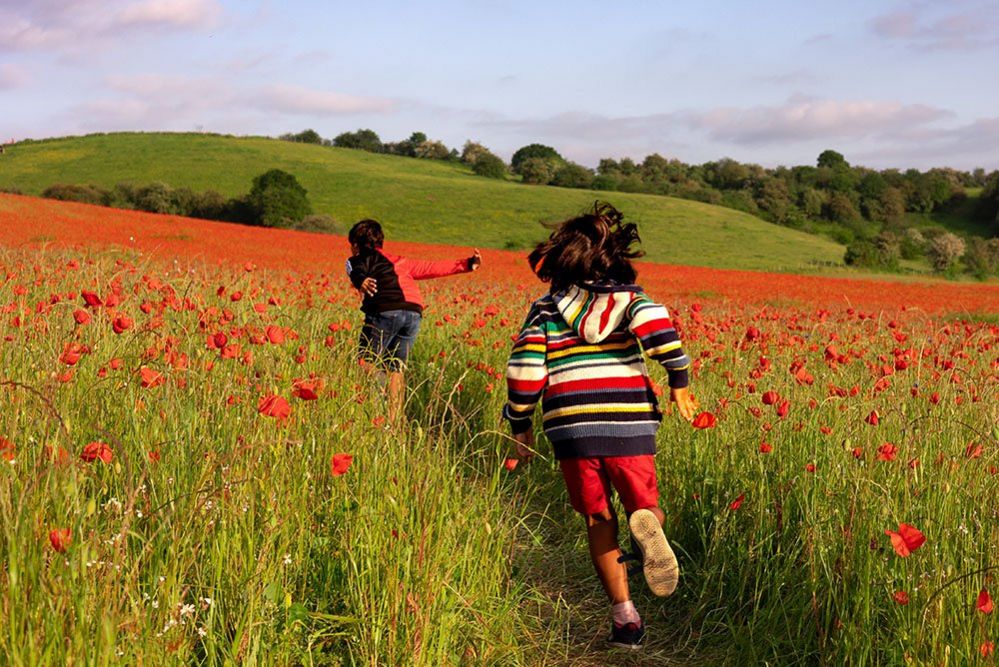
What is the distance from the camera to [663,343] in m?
3.15

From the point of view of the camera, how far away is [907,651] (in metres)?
2.61

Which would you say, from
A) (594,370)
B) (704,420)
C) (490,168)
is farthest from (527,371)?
(490,168)

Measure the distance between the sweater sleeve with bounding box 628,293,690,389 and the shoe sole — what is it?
21.7 inches

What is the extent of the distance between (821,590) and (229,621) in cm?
206

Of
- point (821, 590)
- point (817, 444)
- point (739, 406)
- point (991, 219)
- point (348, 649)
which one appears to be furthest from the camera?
point (991, 219)

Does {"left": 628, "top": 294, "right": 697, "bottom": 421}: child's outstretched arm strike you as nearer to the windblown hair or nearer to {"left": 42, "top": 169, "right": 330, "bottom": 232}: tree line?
the windblown hair

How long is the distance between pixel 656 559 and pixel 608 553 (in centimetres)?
35

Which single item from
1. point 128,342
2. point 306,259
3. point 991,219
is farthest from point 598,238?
point 991,219

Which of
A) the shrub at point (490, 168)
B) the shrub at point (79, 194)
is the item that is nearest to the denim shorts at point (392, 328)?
the shrub at point (79, 194)

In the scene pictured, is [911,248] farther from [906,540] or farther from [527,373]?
[906,540]

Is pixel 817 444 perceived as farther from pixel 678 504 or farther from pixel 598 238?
pixel 598 238

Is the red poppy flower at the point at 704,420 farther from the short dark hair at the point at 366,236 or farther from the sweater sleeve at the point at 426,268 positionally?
the short dark hair at the point at 366,236

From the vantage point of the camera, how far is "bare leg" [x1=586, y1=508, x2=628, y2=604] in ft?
11.1

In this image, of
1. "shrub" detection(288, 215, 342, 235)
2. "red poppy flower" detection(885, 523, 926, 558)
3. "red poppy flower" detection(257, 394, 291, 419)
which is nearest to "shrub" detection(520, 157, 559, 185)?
"shrub" detection(288, 215, 342, 235)
